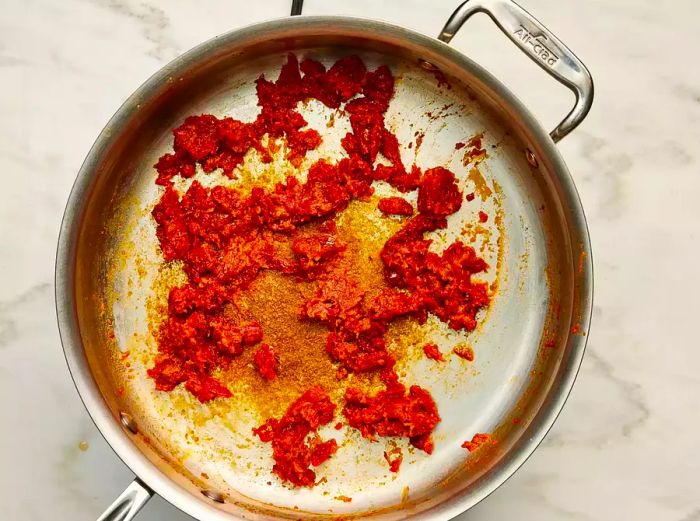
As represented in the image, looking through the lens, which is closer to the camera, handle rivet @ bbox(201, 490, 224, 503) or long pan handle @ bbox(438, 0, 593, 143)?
long pan handle @ bbox(438, 0, 593, 143)

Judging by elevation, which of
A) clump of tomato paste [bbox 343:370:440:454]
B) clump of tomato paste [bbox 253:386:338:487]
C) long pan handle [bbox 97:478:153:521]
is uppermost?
clump of tomato paste [bbox 343:370:440:454]

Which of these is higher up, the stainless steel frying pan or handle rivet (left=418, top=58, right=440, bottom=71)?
handle rivet (left=418, top=58, right=440, bottom=71)

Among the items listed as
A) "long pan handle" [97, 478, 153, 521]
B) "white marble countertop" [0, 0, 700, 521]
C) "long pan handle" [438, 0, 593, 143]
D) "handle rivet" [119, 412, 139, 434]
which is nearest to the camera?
"long pan handle" [97, 478, 153, 521]

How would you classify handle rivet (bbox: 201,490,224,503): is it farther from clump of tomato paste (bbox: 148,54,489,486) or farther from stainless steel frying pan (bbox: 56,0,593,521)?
clump of tomato paste (bbox: 148,54,489,486)

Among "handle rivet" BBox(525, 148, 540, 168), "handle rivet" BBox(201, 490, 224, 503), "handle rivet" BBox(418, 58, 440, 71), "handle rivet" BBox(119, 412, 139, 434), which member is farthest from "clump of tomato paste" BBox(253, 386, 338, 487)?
"handle rivet" BBox(418, 58, 440, 71)

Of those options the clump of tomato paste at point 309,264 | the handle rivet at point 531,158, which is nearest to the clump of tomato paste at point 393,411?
the clump of tomato paste at point 309,264

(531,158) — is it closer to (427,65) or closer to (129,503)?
(427,65)
